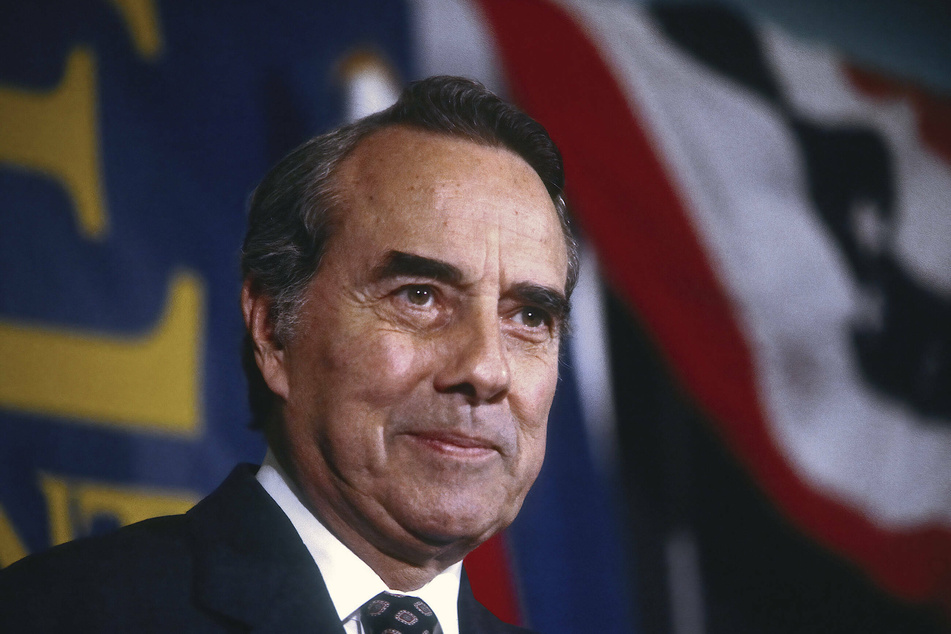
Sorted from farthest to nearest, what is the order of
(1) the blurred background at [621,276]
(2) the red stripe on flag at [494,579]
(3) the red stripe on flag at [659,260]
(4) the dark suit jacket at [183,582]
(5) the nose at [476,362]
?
1. (3) the red stripe on flag at [659,260]
2. (2) the red stripe on flag at [494,579]
3. (1) the blurred background at [621,276]
4. (5) the nose at [476,362]
5. (4) the dark suit jacket at [183,582]

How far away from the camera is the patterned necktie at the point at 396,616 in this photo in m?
1.25

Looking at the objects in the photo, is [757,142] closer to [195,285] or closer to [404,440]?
[195,285]

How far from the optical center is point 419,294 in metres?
1.38

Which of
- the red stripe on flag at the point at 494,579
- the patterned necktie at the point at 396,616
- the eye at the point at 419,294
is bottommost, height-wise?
the red stripe on flag at the point at 494,579

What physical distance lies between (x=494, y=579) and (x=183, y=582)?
56.5 inches

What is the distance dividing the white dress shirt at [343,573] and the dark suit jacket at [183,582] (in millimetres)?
33

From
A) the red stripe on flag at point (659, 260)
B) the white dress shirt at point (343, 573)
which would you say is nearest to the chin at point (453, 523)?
the white dress shirt at point (343, 573)

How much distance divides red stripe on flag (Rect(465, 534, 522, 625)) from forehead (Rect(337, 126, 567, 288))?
126 cm

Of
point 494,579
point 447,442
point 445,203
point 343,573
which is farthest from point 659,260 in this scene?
point 343,573

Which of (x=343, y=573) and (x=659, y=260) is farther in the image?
(x=659, y=260)

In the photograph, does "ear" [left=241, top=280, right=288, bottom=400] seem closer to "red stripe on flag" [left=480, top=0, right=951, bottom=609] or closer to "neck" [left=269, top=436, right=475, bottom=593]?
"neck" [left=269, top=436, right=475, bottom=593]

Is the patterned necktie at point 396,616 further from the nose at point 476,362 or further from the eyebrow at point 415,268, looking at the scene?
the eyebrow at point 415,268

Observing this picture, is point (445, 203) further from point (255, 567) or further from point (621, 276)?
point (621, 276)

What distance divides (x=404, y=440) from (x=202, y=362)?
1.03 metres
